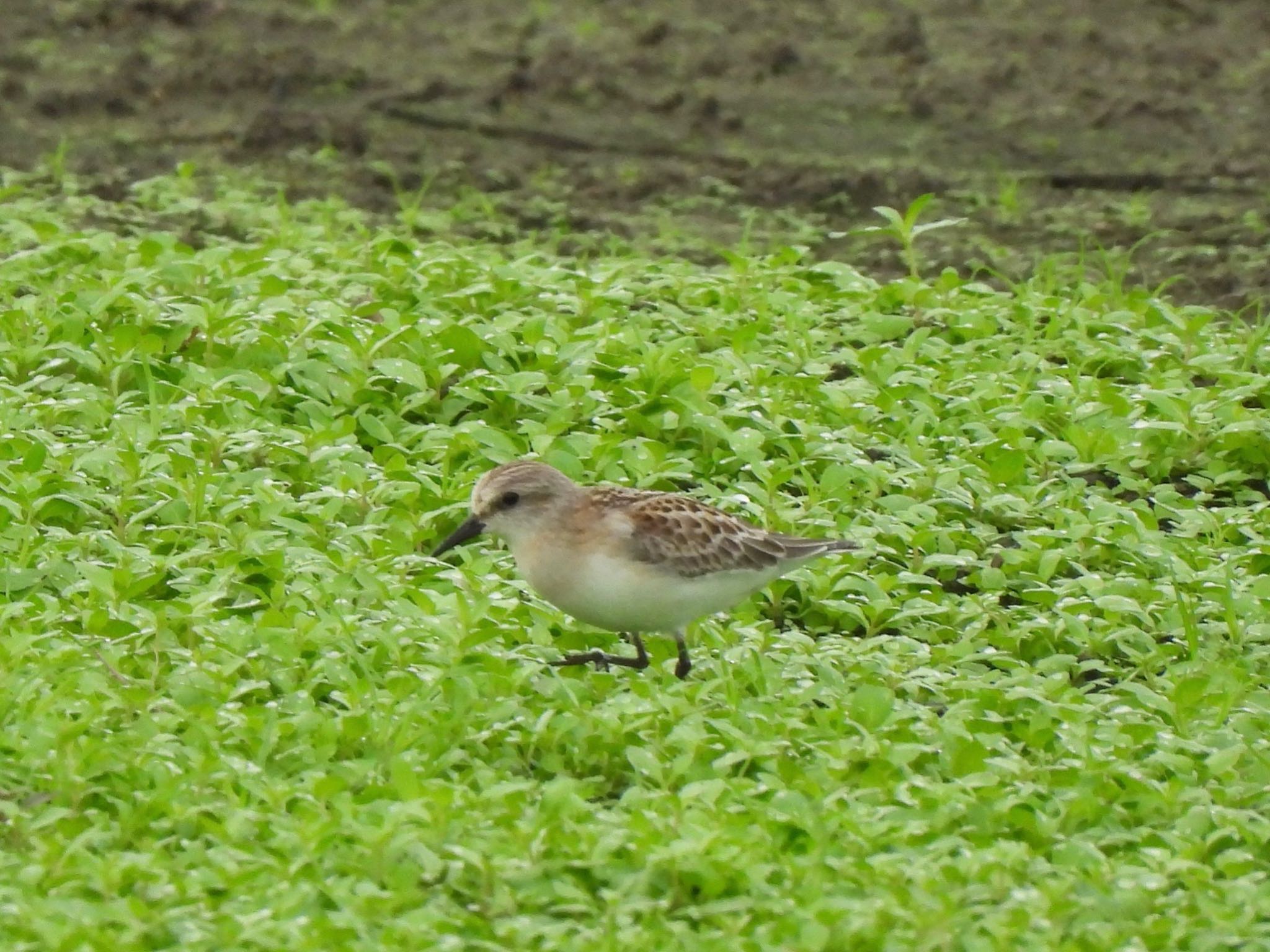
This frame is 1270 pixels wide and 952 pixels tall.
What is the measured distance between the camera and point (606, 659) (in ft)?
23.3

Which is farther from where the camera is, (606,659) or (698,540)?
(606,659)

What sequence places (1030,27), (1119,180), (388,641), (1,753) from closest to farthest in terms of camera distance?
(1,753)
(388,641)
(1119,180)
(1030,27)

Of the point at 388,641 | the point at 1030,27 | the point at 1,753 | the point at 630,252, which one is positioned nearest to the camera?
the point at 1,753

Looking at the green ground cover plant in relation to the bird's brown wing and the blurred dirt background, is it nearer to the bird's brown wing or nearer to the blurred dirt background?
the bird's brown wing

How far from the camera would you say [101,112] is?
1302cm

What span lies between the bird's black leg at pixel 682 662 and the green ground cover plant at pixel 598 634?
0.21 ft

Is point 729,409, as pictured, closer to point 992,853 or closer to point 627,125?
point 992,853

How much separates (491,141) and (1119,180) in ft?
12.2

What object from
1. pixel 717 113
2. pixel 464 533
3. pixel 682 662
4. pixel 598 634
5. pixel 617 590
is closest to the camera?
pixel 617 590

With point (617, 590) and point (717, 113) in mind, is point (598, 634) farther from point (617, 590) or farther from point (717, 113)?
point (717, 113)

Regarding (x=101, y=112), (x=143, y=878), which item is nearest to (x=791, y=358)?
(x=143, y=878)

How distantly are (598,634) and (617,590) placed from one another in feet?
2.09

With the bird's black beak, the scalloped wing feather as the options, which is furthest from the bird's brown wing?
the bird's black beak

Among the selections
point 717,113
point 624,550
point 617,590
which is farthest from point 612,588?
point 717,113
